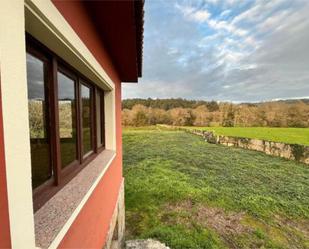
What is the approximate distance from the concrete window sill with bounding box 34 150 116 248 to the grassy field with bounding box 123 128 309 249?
15.7 feet

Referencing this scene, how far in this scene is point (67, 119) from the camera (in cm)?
231

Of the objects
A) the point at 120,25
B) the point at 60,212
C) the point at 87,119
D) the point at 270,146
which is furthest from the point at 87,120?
the point at 270,146

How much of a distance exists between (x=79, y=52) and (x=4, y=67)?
1.12m

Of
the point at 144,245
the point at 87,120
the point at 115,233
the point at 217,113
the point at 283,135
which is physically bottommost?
the point at 144,245

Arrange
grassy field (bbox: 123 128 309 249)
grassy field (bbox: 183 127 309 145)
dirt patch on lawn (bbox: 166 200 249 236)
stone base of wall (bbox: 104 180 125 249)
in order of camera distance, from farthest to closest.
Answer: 1. grassy field (bbox: 183 127 309 145)
2. dirt patch on lawn (bbox: 166 200 249 236)
3. grassy field (bbox: 123 128 309 249)
4. stone base of wall (bbox: 104 180 125 249)

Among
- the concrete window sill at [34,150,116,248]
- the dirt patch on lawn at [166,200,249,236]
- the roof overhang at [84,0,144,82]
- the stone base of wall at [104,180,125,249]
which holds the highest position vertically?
the roof overhang at [84,0,144,82]

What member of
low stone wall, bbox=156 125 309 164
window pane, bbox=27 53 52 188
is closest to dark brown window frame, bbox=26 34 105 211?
window pane, bbox=27 53 52 188

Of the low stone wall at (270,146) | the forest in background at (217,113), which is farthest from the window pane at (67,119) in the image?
the forest in background at (217,113)

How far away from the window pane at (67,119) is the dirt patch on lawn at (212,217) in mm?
6055

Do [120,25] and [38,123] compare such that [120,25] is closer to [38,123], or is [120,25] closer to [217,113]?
[38,123]

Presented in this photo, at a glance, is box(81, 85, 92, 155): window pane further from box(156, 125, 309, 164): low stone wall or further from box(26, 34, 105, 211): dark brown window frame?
box(156, 125, 309, 164): low stone wall

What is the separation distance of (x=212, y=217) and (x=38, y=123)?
758cm

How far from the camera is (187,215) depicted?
25.2ft

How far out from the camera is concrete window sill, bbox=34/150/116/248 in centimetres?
125
